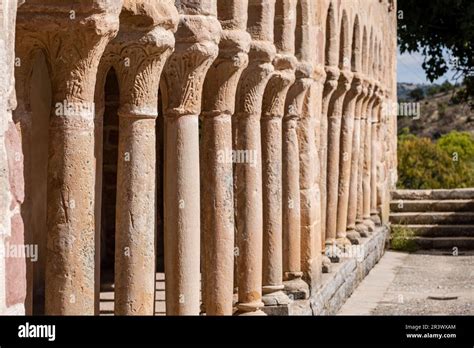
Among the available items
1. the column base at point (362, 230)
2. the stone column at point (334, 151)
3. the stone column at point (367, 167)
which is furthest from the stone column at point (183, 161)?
the stone column at point (367, 167)

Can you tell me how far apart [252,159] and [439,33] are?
1543 cm

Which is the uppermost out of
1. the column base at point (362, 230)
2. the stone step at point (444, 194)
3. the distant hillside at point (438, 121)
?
the distant hillside at point (438, 121)

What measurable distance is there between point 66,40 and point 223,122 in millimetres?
2944

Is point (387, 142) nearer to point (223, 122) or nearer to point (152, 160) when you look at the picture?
point (223, 122)

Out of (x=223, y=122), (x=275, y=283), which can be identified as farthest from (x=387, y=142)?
(x=223, y=122)

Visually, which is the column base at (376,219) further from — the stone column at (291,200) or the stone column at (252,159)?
the stone column at (252,159)

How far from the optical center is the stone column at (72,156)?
6.29 metres

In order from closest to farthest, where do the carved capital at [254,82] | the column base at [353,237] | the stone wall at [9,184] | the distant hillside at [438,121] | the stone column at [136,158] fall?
the stone wall at [9,184] → the stone column at [136,158] → the carved capital at [254,82] → the column base at [353,237] → the distant hillside at [438,121]

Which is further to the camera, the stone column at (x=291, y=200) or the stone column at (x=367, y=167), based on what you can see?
the stone column at (x=367, y=167)

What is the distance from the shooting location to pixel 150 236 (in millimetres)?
7461

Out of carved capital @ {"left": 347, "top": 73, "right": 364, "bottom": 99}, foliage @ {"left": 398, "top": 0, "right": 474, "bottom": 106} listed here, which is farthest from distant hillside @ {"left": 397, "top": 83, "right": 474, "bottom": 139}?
carved capital @ {"left": 347, "top": 73, "right": 364, "bottom": 99}

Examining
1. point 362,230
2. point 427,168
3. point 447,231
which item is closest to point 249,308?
point 362,230

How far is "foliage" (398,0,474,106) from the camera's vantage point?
23.5 metres

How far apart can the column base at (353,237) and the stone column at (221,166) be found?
27.0ft
